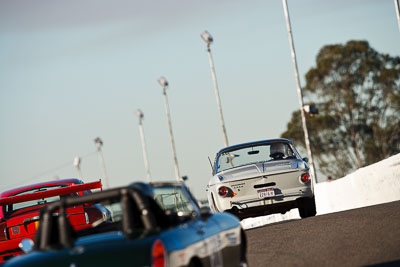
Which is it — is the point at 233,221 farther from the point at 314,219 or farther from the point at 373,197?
the point at 373,197

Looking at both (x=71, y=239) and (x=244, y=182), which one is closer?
(x=71, y=239)

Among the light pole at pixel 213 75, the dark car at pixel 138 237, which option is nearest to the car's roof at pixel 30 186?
the dark car at pixel 138 237

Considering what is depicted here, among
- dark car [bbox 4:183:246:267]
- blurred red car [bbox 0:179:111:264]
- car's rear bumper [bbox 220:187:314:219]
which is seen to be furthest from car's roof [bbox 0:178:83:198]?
dark car [bbox 4:183:246:267]

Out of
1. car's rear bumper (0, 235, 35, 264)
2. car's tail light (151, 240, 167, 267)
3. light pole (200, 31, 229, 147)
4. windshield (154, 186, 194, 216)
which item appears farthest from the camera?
light pole (200, 31, 229, 147)

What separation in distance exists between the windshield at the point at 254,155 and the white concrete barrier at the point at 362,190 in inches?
222

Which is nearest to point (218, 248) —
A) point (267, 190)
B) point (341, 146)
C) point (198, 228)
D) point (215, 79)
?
point (198, 228)

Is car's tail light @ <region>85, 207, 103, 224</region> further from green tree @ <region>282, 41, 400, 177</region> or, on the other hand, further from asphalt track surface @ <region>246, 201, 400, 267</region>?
green tree @ <region>282, 41, 400, 177</region>

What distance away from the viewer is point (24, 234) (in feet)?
41.0

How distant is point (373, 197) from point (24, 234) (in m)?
12.1

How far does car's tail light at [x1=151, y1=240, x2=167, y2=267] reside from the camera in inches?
251

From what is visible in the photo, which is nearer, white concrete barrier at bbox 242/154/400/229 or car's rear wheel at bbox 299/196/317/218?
car's rear wheel at bbox 299/196/317/218

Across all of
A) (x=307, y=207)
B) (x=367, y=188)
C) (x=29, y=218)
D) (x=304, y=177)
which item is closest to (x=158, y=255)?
(x=29, y=218)

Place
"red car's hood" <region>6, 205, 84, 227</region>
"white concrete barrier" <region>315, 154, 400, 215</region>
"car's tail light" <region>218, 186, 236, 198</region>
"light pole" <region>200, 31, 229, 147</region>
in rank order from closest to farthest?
"red car's hood" <region>6, 205, 84, 227</region>, "car's tail light" <region>218, 186, 236, 198</region>, "white concrete barrier" <region>315, 154, 400, 215</region>, "light pole" <region>200, 31, 229, 147</region>

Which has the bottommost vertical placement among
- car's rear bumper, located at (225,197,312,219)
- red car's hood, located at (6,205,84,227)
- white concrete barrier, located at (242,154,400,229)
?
white concrete barrier, located at (242,154,400,229)
